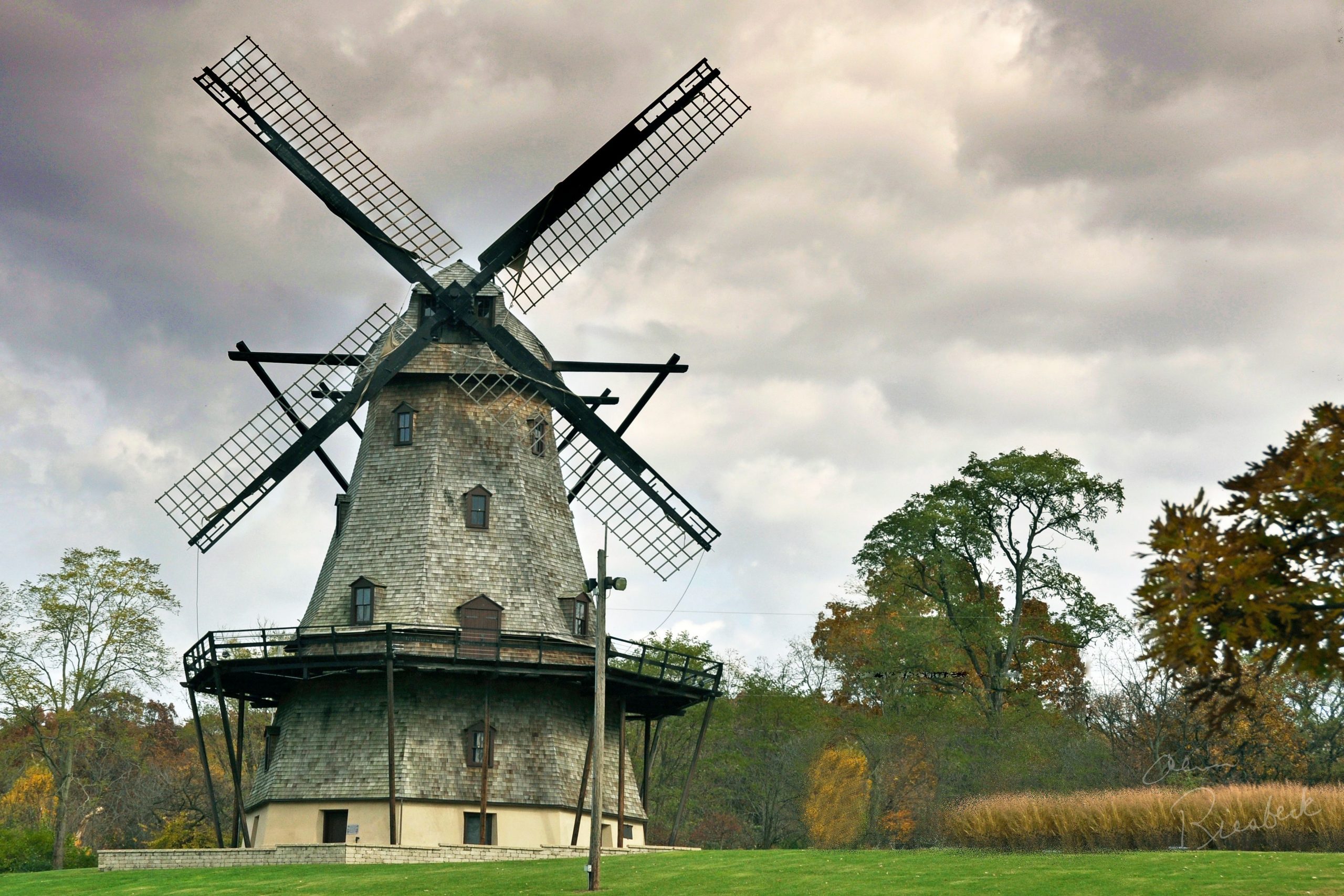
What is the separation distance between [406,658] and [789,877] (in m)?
11.1

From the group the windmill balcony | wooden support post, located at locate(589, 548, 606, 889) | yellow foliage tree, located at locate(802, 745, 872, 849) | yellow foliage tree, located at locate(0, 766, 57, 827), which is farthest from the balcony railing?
yellow foliage tree, located at locate(0, 766, 57, 827)

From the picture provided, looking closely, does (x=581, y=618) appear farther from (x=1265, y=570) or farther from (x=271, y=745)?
(x=1265, y=570)

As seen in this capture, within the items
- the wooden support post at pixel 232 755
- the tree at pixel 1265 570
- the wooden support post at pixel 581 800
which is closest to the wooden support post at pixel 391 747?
the wooden support post at pixel 232 755

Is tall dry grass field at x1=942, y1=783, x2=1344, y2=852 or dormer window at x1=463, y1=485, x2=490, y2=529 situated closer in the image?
tall dry grass field at x1=942, y1=783, x2=1344, y2=852

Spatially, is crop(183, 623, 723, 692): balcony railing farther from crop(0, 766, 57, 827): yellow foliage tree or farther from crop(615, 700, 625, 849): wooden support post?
crop(0, 766, 57, 827): yellow foliage tree

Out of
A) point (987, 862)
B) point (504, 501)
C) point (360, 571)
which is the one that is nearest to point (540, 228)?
point (504, 501)

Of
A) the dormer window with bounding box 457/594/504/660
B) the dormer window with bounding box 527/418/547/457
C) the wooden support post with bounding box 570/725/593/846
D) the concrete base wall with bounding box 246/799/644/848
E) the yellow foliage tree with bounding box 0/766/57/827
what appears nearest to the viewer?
the concrete base wall with bounding box 246/799/644/848

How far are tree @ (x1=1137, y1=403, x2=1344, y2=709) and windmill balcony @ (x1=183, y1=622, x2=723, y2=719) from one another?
19.5 meters

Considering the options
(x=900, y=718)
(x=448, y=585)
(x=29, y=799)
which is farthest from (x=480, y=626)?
(x=29, y=799)

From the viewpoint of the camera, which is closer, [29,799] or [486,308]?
[486,308]

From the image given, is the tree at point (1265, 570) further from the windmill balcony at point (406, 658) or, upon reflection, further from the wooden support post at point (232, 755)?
the wooden support post at point (232, 755)

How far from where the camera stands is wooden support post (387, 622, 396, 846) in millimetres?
29781

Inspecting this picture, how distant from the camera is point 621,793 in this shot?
31.9 meters

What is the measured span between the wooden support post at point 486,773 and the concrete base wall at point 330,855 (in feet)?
2.83
